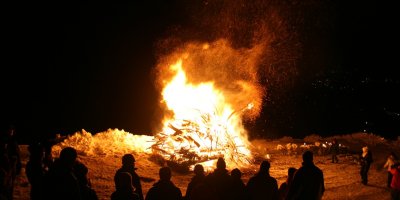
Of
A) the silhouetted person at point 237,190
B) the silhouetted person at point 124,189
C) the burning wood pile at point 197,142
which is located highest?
the burning wood pile at point 197,142

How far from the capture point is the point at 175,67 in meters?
18.2

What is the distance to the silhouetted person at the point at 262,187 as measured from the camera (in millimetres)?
6105

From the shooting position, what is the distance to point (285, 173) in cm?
1405

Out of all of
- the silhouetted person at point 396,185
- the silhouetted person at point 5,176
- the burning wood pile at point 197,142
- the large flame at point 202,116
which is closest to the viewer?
the silhouetted person at point 5,176

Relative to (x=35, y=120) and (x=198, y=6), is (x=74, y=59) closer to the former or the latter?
(x=35, y=120)

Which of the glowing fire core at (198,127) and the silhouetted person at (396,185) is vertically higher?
the glowing fire core at (198,127)

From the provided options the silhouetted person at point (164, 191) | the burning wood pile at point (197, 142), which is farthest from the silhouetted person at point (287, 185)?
the burning wood pile at point (197, 142)

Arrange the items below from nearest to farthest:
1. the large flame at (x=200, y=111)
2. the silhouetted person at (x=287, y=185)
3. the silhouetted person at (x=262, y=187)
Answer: the silhouetted person at (x=262, y=187) → the silhouetted person at (x=287, y=185) → the large flame at (x=200, y=111)

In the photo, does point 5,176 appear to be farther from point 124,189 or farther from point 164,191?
point 164,191

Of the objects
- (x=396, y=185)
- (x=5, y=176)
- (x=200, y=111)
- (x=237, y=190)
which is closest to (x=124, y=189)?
(x=237, y=190)

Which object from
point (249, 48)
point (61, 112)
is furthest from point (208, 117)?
point (61, 112)

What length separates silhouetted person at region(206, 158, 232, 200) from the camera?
239 inches

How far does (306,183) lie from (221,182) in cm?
126

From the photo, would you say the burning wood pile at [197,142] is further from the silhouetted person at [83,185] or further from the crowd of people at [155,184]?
the silhouetted person at [83,185]
